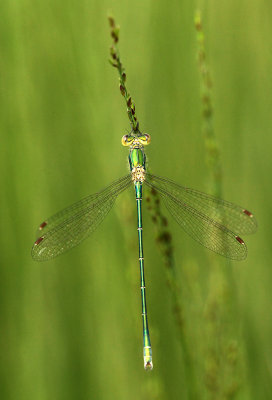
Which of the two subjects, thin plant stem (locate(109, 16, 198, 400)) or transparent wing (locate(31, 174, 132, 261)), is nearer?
thin plant stem (locate(109, 16, 198, 400))

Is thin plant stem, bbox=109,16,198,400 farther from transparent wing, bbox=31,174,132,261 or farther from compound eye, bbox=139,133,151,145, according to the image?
transparent wing, bbox=31,174,132,261

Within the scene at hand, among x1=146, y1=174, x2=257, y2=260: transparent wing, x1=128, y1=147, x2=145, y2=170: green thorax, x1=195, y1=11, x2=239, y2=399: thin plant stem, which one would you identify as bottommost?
x1=195, y1=11, x2=239, y2=399: thin plant stem

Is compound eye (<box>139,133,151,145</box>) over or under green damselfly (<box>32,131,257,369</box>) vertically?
over

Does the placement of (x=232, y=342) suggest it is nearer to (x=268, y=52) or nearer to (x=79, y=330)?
(x=79, y=330)

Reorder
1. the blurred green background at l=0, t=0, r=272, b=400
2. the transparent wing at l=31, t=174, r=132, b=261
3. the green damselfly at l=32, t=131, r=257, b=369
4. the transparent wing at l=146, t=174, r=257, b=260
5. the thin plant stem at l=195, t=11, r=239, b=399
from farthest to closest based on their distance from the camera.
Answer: the blurred green background at l=0, t=0, r=272, b=400
the transparent wing at l=31, t=174, r=132, b=261
the green damselfly at l=32, t=131, r=257, b=369
the transparent wing at l=146, t=174, r=257, b=260
the thin plant stem at l=195, t=11, r=239, b=399

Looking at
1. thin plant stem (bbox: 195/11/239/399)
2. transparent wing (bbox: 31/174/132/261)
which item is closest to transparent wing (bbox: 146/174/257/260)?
thin plant stem (bbox: 195/11/239/399)

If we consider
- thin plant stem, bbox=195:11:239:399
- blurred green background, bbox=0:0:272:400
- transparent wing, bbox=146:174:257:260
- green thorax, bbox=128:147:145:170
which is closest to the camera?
thin plant stem, bbox=195:11:239:399

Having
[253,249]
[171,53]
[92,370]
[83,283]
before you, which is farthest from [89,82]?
[92,370]

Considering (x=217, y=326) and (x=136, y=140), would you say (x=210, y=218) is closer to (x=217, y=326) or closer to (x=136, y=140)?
(x=136, y=140)

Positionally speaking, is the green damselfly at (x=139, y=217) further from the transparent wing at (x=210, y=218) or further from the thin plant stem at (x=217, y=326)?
the thin plant stem at (x=217, y=326)
